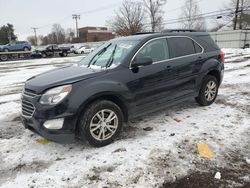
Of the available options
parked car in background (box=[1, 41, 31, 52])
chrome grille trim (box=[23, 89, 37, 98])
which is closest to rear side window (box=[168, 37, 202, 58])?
chrome grille trim (box=[23, 89, 37, 98])

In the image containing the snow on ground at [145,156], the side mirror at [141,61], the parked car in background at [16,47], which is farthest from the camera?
the parked car in background at [16,47]

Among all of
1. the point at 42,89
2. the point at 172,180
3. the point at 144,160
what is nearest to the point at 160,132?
the point at 144,160

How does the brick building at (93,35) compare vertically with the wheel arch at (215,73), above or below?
above

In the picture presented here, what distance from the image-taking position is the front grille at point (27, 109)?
13.3 ft

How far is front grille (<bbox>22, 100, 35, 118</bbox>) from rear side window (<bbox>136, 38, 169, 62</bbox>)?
202 centimetres

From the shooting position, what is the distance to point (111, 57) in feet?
16.1

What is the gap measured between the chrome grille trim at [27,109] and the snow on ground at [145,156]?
0.62 m

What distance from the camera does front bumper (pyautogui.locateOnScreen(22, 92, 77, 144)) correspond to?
387 centimetres

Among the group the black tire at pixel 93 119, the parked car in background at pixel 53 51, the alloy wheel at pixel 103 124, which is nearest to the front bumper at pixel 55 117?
the black tire at pixel 93 119

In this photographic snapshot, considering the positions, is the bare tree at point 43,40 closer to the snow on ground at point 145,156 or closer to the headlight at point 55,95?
the snow on ground at point 145,156

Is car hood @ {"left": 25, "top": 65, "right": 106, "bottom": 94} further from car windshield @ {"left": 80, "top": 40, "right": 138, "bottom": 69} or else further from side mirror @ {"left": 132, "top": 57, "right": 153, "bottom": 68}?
side mirror @ {"left": 132, "top": 57, "right": 153, "bottom": 68}

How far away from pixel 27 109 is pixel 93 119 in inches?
43.0

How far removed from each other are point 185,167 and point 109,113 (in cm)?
146

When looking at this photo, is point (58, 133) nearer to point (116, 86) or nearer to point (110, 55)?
point (116, 86)
